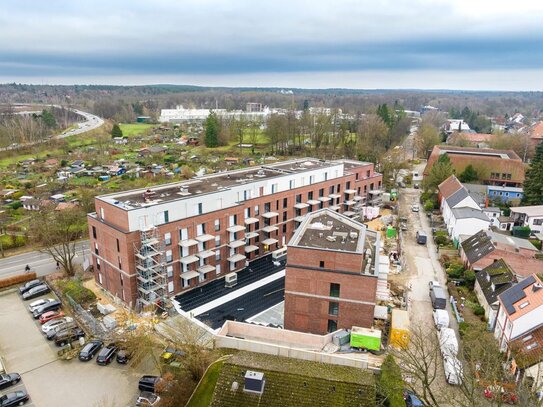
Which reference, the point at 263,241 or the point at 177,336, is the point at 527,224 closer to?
the point at 263,241

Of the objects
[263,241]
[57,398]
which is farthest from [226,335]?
[263,241]

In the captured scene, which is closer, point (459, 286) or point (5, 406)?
point (5, 406)

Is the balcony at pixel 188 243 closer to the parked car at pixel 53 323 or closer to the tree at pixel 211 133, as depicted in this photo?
the parked car at pixel 53 323

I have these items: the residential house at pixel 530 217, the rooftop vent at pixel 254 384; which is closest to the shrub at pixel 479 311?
the rooftop vent at pixel 254 384

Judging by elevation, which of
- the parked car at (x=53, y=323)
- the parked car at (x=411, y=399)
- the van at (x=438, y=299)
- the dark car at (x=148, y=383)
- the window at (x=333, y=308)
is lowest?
the parked car at (x=53, y=323)

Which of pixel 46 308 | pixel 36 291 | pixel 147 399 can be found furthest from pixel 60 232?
pixel 147 399

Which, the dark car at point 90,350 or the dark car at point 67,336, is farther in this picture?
the dark car at point 67,336
